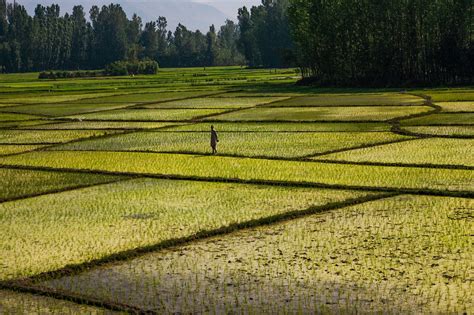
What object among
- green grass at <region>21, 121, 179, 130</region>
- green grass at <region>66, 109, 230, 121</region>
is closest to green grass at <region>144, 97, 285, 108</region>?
green grass at <region>66, 109, 230, 121</region>

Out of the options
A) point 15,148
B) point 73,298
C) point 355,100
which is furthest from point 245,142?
point 355,100

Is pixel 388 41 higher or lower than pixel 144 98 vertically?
higher

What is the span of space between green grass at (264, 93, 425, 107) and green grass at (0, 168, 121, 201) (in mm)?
22308

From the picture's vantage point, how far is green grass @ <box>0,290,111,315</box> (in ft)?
29.1

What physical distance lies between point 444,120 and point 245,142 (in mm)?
8770

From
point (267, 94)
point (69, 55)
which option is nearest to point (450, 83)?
point (267, 94)

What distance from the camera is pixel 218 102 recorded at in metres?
44.2

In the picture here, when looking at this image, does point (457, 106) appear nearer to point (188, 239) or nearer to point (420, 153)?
point (420, 153)

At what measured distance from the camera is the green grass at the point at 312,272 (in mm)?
8836

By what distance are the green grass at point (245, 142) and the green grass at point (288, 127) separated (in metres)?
1.03

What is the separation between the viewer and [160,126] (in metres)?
31.6

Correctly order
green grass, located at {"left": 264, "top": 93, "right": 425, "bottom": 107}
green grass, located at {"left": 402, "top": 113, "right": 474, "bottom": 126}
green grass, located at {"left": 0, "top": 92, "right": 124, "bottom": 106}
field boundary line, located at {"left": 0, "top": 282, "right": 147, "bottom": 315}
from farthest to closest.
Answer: green grass, located at {"left": 0, "top": 92, "right": 124, "bottom": 106}
green grass, located at {"left": 264, "top": 93, "right": 425, "bottom": 107}
green grass, located at {"left": 402, "top": 113, "right": 474, "bottom": 126}
field boundary line, located at {"left": 0, "top": 282, "right": 147, "bottom": 315}

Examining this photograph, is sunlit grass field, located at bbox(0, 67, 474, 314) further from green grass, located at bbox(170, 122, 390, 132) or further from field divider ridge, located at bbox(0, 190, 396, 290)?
green grass, located at bbox(170, 122, 390, 132)

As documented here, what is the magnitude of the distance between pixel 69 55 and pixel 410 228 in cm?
12725
